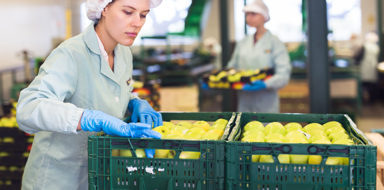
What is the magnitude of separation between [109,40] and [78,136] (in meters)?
0.51

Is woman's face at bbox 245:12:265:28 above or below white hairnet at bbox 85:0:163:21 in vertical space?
above

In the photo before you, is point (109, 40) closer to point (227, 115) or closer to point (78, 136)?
point (78, 136)

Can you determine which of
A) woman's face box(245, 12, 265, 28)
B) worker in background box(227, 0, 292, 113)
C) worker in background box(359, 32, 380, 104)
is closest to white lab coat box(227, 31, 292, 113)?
worker in background box(227, 0, 292, 113)

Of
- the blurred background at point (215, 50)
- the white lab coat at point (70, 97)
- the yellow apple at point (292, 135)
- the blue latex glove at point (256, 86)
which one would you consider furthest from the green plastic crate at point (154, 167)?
the blue latex glove at point (256, 86)

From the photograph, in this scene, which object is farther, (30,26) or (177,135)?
(30,26)

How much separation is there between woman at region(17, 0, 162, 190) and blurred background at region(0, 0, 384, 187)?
1.65 meters

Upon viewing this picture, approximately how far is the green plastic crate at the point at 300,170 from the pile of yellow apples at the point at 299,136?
5 centimetres

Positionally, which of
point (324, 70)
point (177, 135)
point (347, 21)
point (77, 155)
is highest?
point (347, 21)


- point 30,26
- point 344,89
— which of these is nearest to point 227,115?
point 344,89

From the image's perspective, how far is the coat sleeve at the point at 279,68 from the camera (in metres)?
4.05

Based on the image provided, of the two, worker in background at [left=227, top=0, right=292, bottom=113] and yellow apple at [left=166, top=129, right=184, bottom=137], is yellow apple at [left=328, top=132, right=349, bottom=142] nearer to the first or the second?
yellow apple at [left=166, top=129, right=184, bottom=137]

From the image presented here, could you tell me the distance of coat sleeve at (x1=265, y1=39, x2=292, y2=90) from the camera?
159 inches

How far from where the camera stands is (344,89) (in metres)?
7.97

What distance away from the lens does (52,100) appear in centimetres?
158
